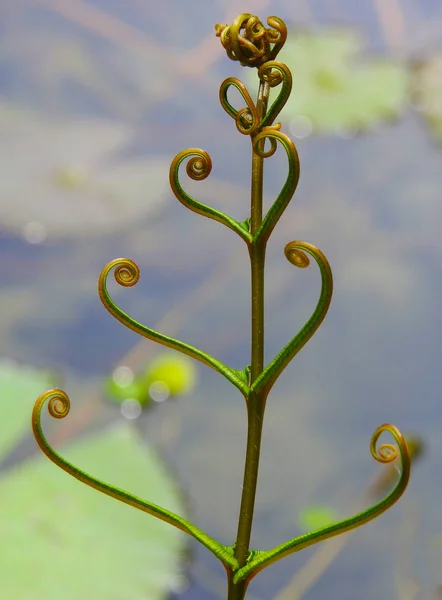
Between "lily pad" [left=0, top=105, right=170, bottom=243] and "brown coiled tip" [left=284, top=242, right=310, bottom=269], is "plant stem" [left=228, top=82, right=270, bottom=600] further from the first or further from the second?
"lily pad" [left=0, top=105, right=170, bottom=243]

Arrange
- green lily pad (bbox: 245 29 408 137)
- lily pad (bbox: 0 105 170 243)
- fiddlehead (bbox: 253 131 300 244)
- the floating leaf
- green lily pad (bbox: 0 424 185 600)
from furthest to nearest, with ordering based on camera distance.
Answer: green lily pad (bbox: 245 29 408 137) < lily pad (bbox: 0 105 170 243) < the floating leaf < green lily pad (bbox: 0 424 185 600) < fiddlehead (bbox: 253 131 300 244)

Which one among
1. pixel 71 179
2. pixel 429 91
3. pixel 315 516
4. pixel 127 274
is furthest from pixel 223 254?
pixel 127 274

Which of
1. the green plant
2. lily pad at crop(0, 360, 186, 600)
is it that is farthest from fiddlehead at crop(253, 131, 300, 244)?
lily pad at crop(0, 360, 186, 600)

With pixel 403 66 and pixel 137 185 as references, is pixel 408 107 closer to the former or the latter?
pixel 403 66

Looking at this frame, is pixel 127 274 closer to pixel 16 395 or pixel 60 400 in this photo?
pixel 60 400

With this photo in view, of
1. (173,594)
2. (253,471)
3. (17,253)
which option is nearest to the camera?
(253,471)

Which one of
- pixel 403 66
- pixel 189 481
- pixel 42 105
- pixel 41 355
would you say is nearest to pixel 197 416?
pixel 189 481
